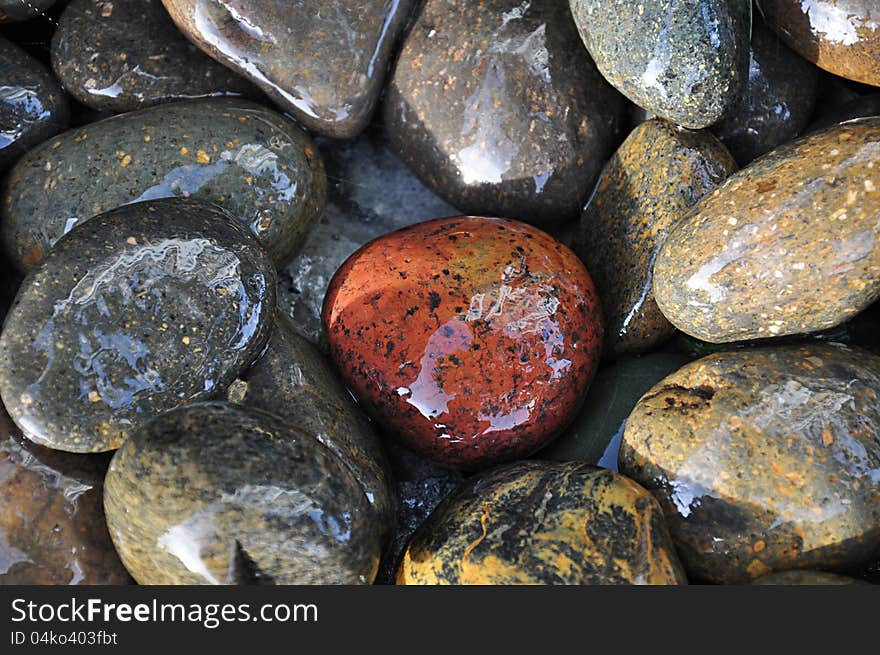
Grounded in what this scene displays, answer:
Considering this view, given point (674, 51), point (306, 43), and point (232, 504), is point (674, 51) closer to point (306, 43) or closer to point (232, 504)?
point (306, 43)

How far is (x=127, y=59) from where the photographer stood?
3.20 meters

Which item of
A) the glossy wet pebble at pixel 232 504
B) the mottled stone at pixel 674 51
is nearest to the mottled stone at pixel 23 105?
the glossy wet pebble at pixel 232 504

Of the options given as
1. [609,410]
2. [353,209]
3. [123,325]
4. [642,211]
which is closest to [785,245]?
[642,211]

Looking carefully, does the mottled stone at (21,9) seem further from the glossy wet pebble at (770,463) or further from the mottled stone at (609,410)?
the glossy wet pebble at (770,463)

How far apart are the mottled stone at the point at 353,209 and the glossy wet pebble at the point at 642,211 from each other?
719 mm

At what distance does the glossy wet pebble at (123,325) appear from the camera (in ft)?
8.31

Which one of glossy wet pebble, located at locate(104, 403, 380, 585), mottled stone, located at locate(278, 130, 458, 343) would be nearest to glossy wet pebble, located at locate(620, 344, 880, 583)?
glossy wet pebble, located at locate(104, 403, 380, 585)

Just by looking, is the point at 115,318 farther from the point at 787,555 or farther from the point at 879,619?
the point at 879,619

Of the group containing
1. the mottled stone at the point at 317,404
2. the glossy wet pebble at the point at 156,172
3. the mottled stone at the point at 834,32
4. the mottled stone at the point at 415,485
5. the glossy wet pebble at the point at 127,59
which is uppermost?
the mottled stone at the point at 834,32

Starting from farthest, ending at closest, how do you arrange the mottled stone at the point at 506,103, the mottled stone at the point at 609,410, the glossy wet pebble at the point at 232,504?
1. the mottled stone at the point at 506,103
2. the mottled stone at the point at 609,410
3. the glossy wet pebble at the point at 232,504

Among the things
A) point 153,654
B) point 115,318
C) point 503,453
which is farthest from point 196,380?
point 503,453

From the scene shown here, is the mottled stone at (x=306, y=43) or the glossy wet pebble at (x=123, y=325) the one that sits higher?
the mottled stone at (x=306, y=43)

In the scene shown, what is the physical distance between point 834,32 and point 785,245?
0.97 meters

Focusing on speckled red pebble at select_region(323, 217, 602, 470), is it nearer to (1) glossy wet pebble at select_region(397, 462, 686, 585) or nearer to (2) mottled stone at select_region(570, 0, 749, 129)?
(1) glossy wet pebble at select_region(397, 462, 686, 585)
